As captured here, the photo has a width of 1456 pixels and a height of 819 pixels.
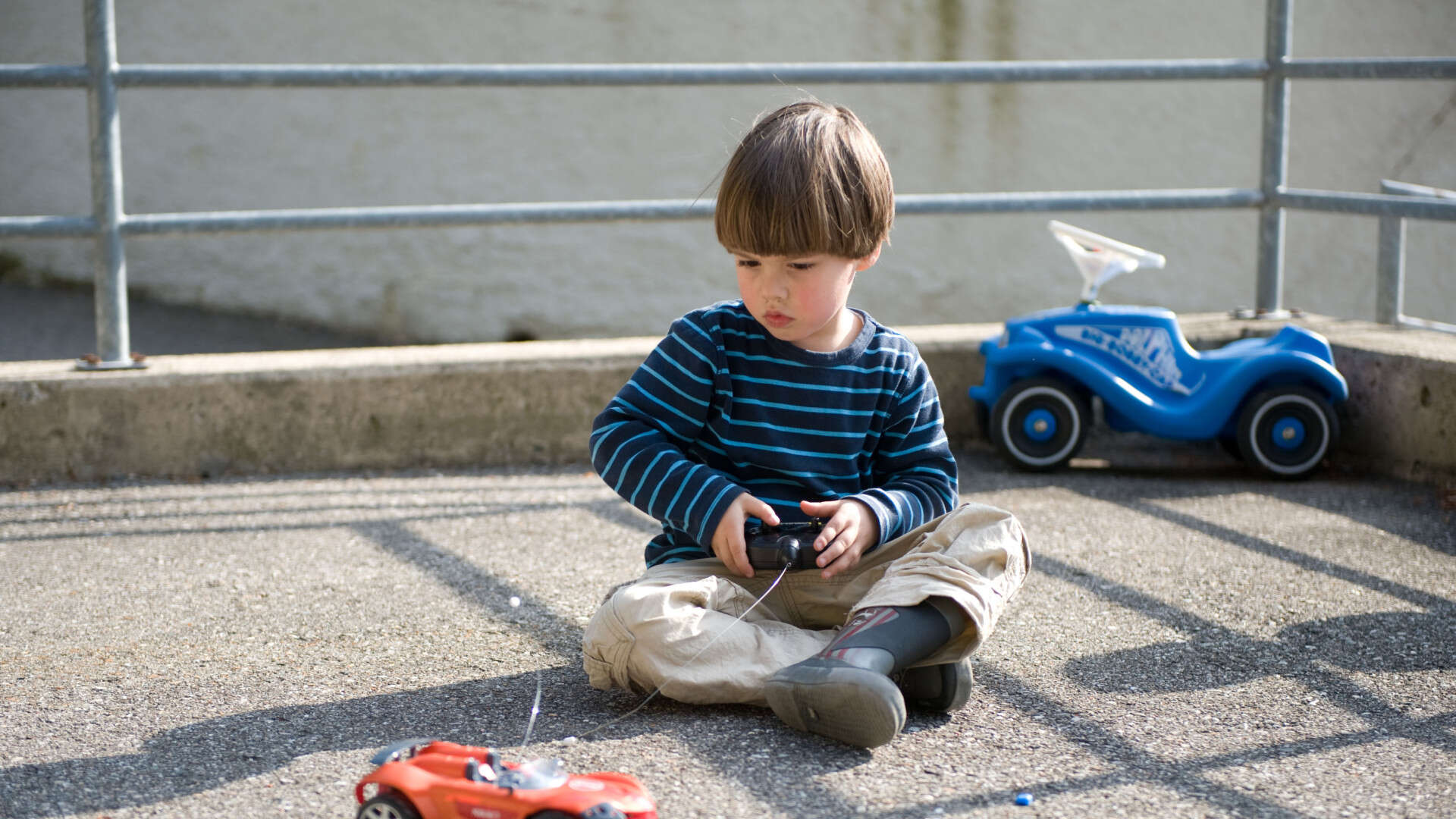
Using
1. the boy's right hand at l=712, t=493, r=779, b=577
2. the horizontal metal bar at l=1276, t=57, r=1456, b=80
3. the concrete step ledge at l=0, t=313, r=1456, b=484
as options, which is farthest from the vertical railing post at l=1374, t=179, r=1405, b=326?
the boy's right hand at l=712, t=493, r=779, b=577

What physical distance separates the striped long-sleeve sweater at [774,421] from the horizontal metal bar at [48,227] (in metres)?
1.62

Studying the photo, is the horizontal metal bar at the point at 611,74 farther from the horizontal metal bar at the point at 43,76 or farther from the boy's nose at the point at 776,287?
the boy's nose at the point at 776,287

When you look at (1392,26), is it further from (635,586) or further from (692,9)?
(635,586)

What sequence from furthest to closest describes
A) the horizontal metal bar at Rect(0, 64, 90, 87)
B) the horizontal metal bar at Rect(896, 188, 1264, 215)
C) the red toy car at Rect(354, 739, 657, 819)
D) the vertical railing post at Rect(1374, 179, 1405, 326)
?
the vertical railing post at Rect(1374, 179, 1405, 326) < the horizontal metal bar at Rect(896, 188, 1264, 215) < the horizontal metal bar at Rect(0, 64, 90, 87) < the red toy car at Rect(354, 739, 657, 819)

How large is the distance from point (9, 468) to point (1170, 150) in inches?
180

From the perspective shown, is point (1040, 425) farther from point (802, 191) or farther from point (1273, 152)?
point (802, 191)

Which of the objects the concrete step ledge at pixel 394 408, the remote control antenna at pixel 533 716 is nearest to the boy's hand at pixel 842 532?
the remote control antenna at pixel 533 716

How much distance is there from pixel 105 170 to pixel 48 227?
162 mm

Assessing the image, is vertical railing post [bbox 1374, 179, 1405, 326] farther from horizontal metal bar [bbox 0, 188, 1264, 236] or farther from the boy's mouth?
the boy's mouth

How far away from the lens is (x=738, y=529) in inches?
66.7

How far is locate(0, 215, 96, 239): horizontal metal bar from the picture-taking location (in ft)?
9.43

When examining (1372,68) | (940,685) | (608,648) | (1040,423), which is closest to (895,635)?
(940,685)

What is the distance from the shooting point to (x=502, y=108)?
5449 millimetres

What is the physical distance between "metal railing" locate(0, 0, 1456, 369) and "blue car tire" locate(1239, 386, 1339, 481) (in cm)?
47
